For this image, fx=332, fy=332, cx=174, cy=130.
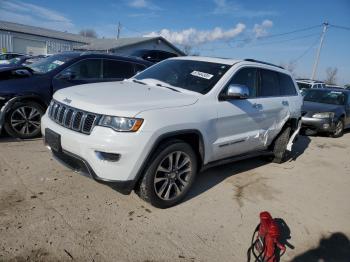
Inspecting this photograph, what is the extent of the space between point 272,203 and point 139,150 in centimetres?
214

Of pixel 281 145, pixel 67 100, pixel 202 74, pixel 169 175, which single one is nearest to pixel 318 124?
pixel 281 145

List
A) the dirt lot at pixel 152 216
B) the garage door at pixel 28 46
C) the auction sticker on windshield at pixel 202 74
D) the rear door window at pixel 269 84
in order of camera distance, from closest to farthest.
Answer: the dirt lot at pixel 152 216, the auction sticker on windshield at pixel 202 74, the rear door window at pixel 269 84, the garage door at pixel 28 46

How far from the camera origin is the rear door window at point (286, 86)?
5.93 m

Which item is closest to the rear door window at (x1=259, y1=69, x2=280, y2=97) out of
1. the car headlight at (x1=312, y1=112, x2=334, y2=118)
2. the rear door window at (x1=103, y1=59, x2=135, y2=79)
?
the rear door window at (x1=103, y1=59, x2=135, y2=79)

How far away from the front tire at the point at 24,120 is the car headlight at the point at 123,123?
304cm

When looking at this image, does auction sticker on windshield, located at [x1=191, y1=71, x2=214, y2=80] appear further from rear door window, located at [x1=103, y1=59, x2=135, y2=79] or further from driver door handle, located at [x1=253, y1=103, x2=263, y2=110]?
rear door window, located at [x1=103, y1=59, x2=135, y2=79]

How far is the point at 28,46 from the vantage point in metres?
40.0

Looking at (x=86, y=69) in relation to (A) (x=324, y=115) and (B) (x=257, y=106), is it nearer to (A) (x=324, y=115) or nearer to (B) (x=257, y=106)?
(B) (x=257, y=106)

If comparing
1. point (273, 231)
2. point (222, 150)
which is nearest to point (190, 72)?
point (222, 150)

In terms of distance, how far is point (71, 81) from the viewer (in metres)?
6.25

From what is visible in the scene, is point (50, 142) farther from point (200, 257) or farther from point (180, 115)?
point (200, 257)

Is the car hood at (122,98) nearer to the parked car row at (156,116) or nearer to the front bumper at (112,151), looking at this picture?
the parked car row at (156,116)

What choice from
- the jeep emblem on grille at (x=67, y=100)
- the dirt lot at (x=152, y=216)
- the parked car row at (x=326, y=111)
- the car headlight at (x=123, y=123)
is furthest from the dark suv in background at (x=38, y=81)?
the parked car row at (x=326, y=111)

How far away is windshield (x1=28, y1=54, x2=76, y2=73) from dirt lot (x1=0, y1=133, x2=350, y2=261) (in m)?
1.62
